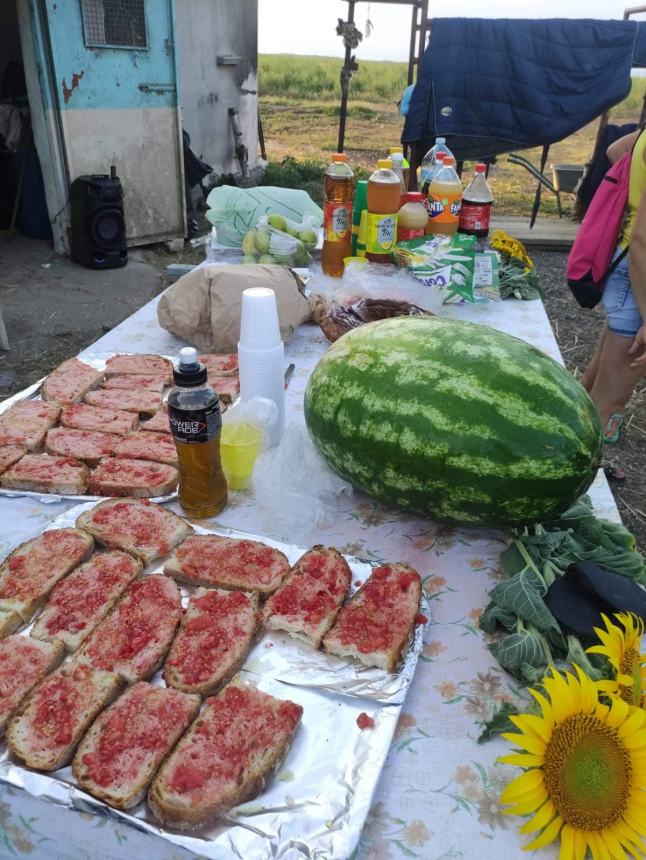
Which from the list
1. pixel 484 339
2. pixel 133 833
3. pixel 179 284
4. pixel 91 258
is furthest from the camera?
pixel 91 258

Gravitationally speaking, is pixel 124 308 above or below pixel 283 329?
below

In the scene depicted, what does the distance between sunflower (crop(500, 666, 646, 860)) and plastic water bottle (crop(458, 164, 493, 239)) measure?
283cm

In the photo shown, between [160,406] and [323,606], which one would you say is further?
[160,406]

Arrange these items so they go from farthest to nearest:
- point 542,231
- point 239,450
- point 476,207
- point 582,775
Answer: point 542,231 < point 476,207 < point 239,450 < point 582,775

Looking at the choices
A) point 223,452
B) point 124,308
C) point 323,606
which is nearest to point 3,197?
point 124,308

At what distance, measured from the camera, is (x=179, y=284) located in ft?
9.02

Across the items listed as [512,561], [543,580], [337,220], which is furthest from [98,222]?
[543,580]

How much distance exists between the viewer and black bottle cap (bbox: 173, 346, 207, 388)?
1514 millimetres

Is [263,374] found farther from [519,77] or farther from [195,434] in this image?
[519,77]

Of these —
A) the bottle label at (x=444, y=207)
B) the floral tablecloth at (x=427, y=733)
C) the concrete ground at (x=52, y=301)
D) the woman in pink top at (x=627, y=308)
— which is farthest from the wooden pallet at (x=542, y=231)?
the floral tablecloth at (x=427, y=733)

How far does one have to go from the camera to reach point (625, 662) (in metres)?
1.16

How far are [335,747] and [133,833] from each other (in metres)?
0.37

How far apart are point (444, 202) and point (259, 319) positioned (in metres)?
1.90

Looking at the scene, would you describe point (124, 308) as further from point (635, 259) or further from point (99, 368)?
point (635, 259)
